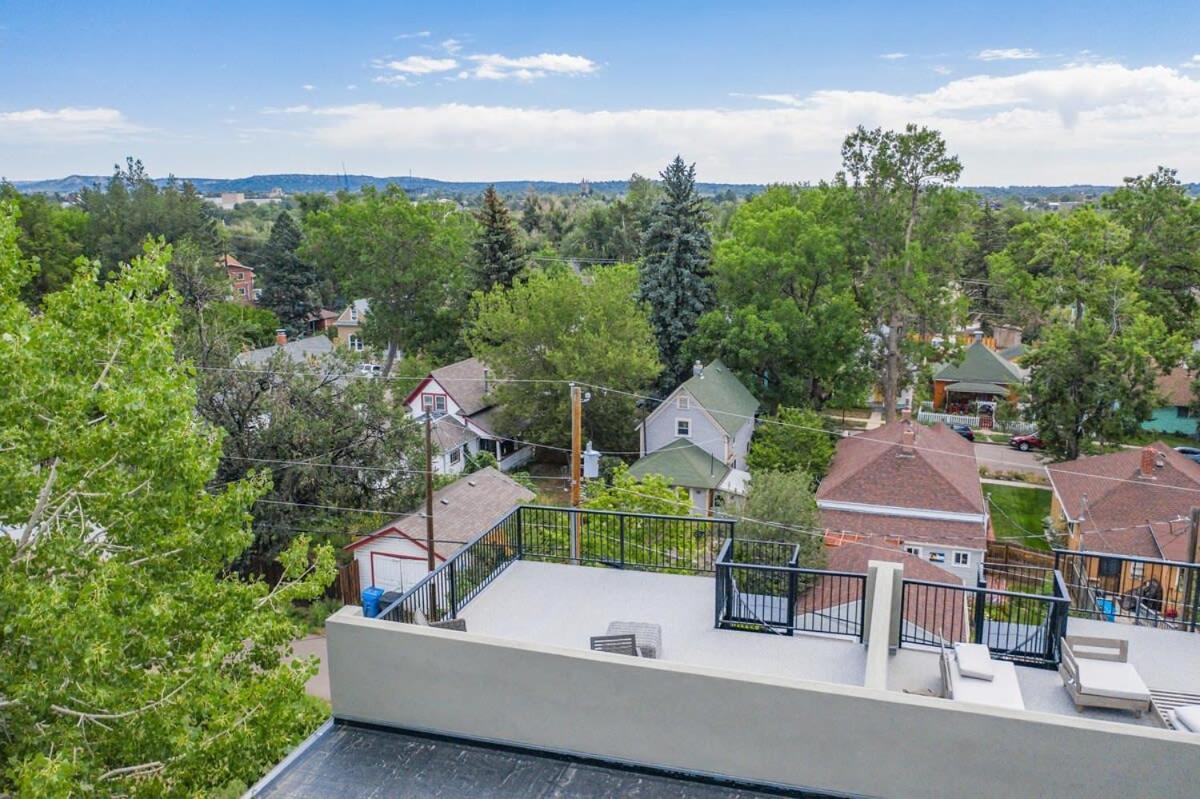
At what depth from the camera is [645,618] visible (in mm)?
8461

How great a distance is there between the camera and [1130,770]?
454cm

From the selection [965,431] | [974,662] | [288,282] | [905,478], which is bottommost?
[965,431]

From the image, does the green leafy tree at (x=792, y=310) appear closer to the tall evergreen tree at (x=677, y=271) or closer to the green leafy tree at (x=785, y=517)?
the tall evergreen tree at (x=677, y=271)

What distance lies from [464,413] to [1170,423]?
30.1m

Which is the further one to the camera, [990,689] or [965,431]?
[965,431]

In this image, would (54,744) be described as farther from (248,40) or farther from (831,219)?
(248,40)

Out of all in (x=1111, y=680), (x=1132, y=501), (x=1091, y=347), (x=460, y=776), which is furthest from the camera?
(x=1091, y=347)

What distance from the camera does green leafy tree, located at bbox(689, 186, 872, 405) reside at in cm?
3106

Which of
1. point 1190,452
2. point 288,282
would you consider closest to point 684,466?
point 1190,452

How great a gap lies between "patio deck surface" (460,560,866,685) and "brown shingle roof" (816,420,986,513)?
14.9m

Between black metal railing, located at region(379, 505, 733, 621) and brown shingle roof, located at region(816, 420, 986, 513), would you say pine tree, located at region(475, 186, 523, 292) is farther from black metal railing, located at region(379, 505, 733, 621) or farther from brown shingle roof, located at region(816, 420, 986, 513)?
black metal railing, located at region(379, 505, 733, 621)

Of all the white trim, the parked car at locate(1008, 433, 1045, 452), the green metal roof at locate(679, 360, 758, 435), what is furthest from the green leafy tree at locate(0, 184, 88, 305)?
the parked car at locate(1008, 433, 1045, 452)

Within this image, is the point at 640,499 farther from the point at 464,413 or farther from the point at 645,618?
the point at 464,413

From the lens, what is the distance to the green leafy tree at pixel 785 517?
1848cm
